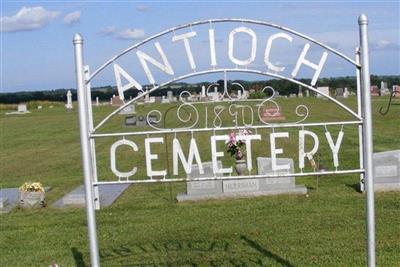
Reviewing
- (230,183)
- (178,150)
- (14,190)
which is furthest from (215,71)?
(14,190)

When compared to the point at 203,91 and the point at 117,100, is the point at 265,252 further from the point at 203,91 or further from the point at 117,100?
the point at 117,100

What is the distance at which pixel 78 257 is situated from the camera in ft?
29.5

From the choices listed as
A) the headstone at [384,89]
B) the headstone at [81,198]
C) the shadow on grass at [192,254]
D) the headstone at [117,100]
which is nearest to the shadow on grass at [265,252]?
the shadow on grass at [192,254]

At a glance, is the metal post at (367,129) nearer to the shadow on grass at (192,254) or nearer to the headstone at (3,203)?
the shadow on grass at (192,254)

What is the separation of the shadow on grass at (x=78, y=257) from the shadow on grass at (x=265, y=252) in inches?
87.2

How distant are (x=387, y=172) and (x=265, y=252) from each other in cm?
572

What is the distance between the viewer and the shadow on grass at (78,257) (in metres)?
8.57

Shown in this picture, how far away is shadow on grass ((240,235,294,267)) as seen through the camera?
8.08m

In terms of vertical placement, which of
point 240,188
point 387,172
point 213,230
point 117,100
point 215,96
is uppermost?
point 215,96

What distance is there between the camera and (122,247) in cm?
944

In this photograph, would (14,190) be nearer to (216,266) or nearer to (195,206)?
(195,206)

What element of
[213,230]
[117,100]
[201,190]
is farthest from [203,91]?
[117,100]

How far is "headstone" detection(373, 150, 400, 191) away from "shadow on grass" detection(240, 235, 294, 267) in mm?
4756

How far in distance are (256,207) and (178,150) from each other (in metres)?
6.39
